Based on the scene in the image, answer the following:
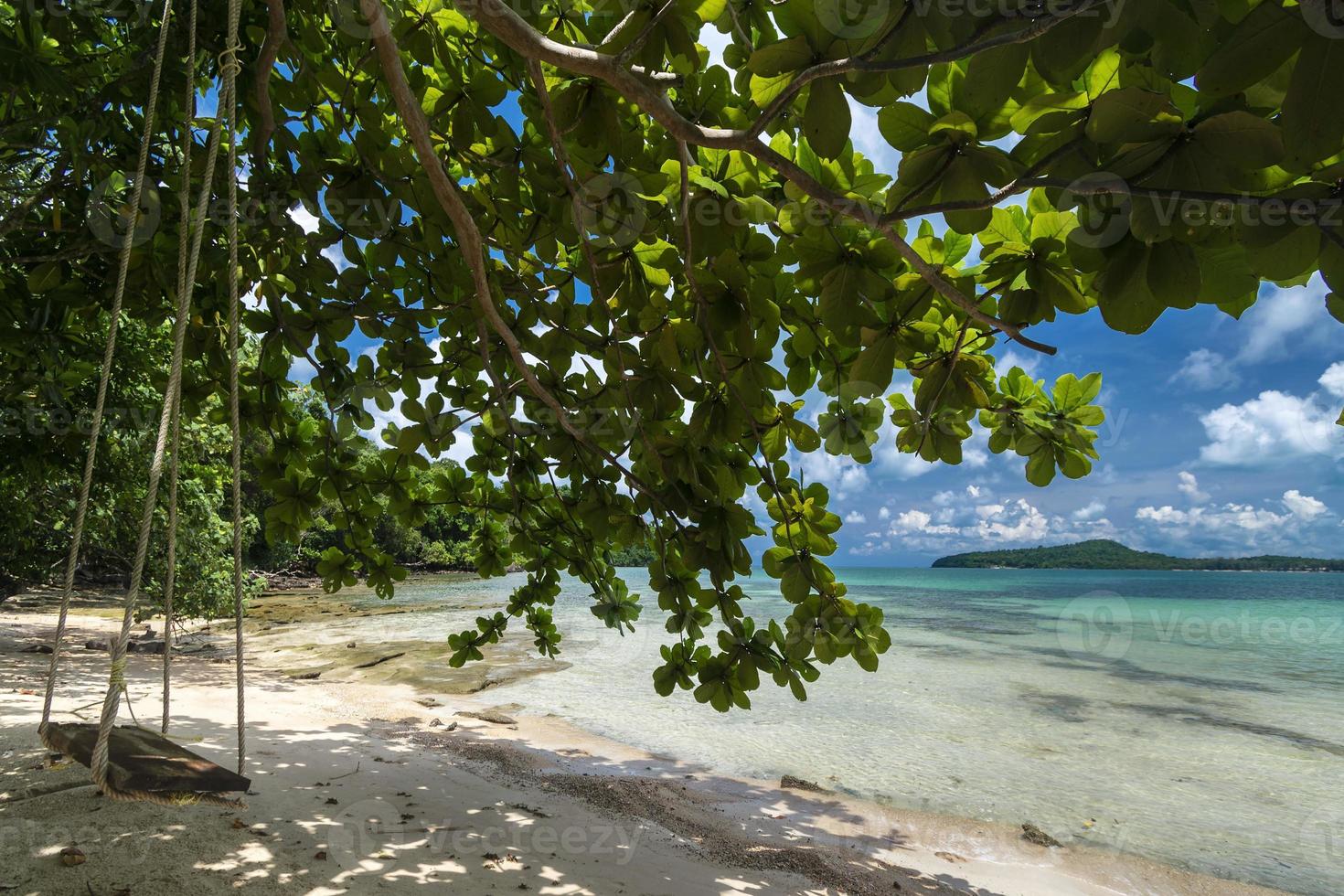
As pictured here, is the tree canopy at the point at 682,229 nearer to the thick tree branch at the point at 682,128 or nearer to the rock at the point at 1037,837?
the thick tree branch at the point at 682,128

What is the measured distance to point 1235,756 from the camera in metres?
8.69

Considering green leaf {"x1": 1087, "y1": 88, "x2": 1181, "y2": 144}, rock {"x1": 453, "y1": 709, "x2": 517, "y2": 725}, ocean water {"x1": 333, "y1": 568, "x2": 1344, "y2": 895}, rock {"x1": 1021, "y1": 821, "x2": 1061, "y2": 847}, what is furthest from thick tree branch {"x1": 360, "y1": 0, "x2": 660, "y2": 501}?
rock {"x1": 453, "y1": 709, "x2": 517, "y2": 725}

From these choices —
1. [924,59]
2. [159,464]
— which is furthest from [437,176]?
[924,59]

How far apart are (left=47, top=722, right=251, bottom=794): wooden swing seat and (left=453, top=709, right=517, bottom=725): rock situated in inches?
243

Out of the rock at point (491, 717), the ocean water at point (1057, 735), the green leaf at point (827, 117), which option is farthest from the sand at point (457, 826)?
the green leaf at point (827, 117)

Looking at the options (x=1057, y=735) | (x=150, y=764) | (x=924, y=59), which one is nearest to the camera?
(x=924, y=59)

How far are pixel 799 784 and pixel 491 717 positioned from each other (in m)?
3.61

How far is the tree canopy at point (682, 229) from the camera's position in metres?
0.96

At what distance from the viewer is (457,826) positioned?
138 inches

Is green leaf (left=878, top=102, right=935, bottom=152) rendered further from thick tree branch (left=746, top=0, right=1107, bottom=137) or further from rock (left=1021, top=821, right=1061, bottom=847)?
rock (left=1021, top=821, right=1061, bottom=847)

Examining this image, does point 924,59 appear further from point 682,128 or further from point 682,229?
point 682,229

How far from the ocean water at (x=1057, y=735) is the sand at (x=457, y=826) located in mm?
757

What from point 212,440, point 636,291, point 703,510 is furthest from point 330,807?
point 212,440

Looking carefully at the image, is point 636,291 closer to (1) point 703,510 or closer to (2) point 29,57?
(1) point 703,510
